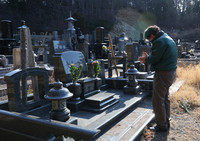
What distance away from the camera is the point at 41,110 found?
4477 millimetres

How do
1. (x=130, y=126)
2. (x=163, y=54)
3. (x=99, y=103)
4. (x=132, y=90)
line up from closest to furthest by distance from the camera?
1. (x=163, y=54)
2. (x=130, y=126)
3. (x=99, y=103)
4. (x=132, y=90)

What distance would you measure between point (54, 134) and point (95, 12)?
53299 millimetres

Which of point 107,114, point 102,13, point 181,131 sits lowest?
point 181,131

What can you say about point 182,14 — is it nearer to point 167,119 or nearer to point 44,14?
point 44,14

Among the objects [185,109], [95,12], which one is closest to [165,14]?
[95,12]

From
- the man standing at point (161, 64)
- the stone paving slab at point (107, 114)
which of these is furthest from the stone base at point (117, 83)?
the man standing at point (161, 64)

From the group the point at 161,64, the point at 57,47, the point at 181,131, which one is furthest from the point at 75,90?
the point at 57,47

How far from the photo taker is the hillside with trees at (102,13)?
128 ft

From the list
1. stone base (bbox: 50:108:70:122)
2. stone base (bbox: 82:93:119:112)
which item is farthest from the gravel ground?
stone base (bbox: 50:108:70:122)

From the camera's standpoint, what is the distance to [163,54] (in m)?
3.54

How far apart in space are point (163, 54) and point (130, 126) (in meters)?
1.62

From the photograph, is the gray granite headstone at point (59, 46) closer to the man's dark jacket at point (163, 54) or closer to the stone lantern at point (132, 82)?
the stone lantern at point (132, 82)

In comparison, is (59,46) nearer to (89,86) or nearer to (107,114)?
(89,86)

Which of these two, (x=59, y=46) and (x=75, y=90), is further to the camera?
(x=59, y=46)
